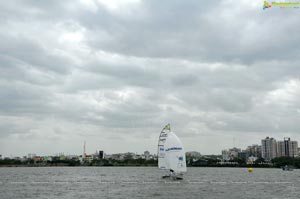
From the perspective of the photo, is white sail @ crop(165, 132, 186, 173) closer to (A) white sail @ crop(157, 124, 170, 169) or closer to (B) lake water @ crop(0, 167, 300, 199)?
(A) white sail @ crop(157, 124, 170, 169)

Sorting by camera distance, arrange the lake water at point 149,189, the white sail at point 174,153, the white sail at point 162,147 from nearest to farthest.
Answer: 1. the lake water at point 149,189
2. the white sail at point 174,153
3. the white sail at point 162,147

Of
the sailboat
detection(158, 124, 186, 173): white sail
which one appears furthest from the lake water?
detection(158, 124, 186, 173): white sail

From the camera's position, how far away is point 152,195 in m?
58.8

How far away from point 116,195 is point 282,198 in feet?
79.9

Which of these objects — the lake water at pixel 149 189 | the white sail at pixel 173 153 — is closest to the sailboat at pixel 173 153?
the white sail at pixel 173 153

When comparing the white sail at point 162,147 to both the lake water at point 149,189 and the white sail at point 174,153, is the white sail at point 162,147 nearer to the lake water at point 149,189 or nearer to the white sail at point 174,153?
the white sail at point 174,153

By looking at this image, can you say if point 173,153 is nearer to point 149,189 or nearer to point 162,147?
point 162,147

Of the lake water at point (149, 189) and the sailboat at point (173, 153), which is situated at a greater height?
the sailboat at point (173, 153)

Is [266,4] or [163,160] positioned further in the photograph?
[163,160]

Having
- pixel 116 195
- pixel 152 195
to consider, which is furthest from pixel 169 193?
pixel 116 195

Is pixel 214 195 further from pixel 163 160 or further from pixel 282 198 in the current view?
pixel 163 160

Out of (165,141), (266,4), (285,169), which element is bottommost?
(285,169)

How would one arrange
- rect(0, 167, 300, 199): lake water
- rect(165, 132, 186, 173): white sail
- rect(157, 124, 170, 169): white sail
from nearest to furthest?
rect(0, 167, 300, 199): lake water
rect(165, 132, 186, 173): white sail
rect(157, 124, 170, 169): white sail

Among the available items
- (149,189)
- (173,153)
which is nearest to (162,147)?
(173,153)
